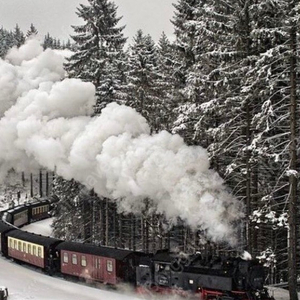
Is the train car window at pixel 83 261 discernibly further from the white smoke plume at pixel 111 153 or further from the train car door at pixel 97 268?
the white smoke plume at pixel 111 153

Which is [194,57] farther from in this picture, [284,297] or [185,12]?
[284,297]

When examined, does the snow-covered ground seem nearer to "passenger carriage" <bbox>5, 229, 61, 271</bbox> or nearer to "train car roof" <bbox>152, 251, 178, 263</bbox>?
"passenger carriage" <bbox>5, 229, 61, 271</bbox>

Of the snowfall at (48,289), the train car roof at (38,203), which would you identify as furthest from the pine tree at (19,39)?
the snowfall at (48,289)

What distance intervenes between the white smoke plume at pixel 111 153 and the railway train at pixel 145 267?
70.9 inches

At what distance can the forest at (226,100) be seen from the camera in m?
17.6

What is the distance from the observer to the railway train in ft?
54.5

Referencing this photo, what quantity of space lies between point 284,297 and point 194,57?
13.4 metres

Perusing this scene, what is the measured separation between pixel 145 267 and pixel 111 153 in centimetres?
581

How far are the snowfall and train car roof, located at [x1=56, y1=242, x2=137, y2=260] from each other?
5.47 feet

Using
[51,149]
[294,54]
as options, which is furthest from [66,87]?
[294,54]

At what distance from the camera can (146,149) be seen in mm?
21016

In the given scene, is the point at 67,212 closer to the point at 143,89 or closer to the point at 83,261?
the point at 143,89

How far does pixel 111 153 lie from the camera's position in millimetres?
22328

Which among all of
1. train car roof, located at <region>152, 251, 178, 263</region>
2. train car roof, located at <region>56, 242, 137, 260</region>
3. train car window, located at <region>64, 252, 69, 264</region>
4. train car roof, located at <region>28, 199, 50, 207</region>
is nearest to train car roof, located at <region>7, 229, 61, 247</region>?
train car roof, located at <region>56, 242, 137, 260</region>
